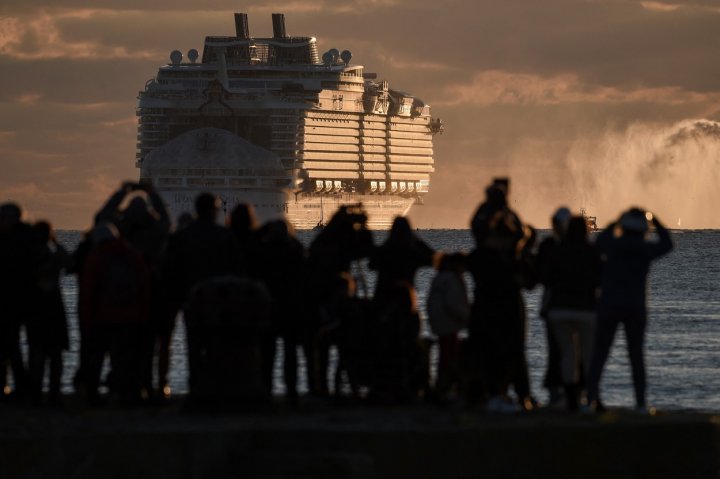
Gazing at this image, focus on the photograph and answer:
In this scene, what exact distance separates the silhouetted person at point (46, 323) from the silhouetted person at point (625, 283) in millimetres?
3501

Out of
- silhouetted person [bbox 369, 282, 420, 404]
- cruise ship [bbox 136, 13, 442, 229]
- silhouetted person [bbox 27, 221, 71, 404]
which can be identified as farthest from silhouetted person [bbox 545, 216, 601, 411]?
cruise ship [bbox 136, 13, 442, 229]

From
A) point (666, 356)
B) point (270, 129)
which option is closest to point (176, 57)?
point (270, 129)

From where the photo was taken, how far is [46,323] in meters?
12.8

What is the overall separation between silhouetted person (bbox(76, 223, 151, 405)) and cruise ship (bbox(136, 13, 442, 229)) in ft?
433

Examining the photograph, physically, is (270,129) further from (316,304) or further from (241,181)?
(316,304)

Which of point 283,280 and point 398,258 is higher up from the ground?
point 398,258

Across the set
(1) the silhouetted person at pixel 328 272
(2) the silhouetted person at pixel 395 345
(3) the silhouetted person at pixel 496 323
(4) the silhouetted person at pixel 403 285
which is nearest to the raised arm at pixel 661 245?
(3) the silhouetted person at pixel 496 323

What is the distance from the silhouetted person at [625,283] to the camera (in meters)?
12.0

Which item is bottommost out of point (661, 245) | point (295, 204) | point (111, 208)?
point (661, 245)

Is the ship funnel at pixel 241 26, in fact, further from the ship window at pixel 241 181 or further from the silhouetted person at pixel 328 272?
the silhouetted person at pixel 328 272

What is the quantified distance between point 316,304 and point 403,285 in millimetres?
609

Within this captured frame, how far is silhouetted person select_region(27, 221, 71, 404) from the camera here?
12.7 metres

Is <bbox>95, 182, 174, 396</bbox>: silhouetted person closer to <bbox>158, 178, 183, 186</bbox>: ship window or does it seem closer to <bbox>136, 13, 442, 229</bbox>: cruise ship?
<bbox>136, 13, 442, 229</bbox>: cruise ship

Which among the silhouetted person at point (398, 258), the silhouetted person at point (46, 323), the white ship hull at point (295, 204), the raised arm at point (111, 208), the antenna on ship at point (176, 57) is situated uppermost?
the antenna on ship at point (176, 57)
